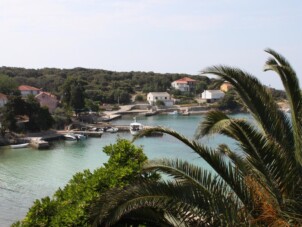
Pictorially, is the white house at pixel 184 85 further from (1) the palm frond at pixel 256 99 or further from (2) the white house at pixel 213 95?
(1) the palm frond at pixel 256 99

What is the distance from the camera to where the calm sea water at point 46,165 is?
25.0m

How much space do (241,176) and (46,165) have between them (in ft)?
107

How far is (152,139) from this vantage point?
52.6 meters

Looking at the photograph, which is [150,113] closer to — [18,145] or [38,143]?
[38,143]

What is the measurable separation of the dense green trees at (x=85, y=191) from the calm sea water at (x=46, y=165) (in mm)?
14211

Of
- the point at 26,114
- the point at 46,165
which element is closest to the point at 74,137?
the point at 26,114

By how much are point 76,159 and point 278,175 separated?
1397 inches

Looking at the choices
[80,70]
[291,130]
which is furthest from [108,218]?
[80,70]

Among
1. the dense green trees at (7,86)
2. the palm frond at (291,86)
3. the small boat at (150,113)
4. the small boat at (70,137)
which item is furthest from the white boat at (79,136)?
the palm frond at (291,86)

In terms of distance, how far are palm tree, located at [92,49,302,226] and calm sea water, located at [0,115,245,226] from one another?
16667 mm

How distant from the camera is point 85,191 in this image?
7.23 metres

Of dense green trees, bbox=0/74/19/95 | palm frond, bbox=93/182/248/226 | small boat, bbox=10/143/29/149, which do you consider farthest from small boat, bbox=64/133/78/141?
palm frond, bbox=93/182/248/226

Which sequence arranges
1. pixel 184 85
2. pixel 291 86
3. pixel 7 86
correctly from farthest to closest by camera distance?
pixel 184 85, pixel 7 86, pixel 291 86

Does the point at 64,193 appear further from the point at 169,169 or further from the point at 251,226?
the point at 251,226
